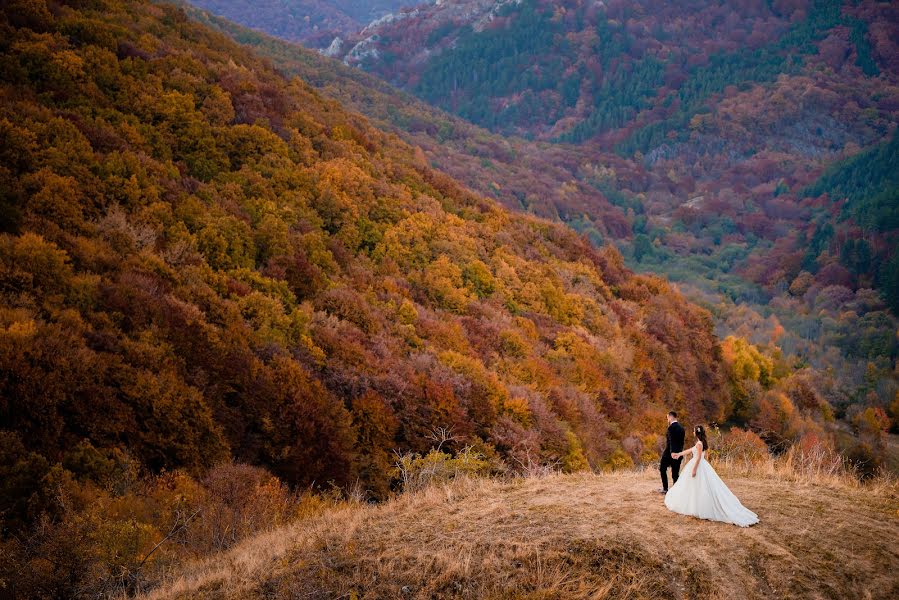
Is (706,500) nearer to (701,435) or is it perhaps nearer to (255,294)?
(701,435)

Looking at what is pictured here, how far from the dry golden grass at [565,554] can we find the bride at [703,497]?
179 mm

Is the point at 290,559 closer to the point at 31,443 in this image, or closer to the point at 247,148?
the point at 31,443

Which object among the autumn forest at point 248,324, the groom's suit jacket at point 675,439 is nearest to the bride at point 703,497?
the groom's suit jacket at point 675,439

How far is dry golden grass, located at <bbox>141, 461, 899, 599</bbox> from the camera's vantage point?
6473mm

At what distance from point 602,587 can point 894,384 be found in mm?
85188

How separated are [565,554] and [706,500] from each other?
233 cm

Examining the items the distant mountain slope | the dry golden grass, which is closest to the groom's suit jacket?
the dry golden grass

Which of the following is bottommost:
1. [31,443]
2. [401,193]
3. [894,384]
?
[894,384]

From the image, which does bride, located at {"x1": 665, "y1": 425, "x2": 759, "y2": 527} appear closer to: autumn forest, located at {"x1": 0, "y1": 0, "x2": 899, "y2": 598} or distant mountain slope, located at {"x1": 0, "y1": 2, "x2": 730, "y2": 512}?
autumn forest, located at {"x1": 0, "y1": 0, "x2": 899, "y2": 598}

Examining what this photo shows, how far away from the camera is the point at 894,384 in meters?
74.0

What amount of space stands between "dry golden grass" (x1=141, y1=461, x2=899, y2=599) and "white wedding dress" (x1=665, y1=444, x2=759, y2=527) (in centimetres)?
18

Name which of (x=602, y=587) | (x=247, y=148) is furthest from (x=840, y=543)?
(x=247, y=148)

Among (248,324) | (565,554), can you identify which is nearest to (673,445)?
(565,554)

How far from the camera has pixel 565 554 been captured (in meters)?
6.88
